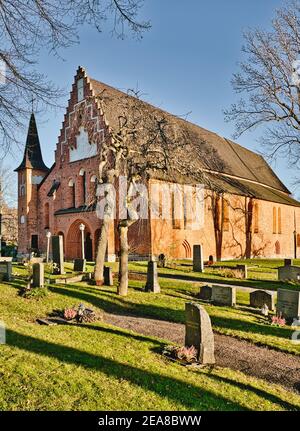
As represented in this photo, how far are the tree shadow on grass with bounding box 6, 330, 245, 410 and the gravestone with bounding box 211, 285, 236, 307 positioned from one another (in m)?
6.48

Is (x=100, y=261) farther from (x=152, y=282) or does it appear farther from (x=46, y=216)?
(x=46, y=216)

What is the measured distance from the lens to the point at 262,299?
11875 mm

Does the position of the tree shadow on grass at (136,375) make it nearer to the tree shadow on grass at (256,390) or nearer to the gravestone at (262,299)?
the tree shadow on grass at (256,390)

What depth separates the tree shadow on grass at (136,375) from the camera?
5.26 meters

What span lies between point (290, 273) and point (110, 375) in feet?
42.9

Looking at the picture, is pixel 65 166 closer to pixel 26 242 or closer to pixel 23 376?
pixel 26 242

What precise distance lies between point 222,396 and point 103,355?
7.66ft

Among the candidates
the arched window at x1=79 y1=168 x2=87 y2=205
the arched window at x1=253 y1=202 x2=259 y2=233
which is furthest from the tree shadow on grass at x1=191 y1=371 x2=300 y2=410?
the arched window at x1=253 y1=202 x2=259 y2=233

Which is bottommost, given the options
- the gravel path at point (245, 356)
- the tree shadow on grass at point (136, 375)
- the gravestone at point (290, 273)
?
the gravel path at point (245, 356)

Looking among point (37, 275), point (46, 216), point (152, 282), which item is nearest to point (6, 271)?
point (37, 275)

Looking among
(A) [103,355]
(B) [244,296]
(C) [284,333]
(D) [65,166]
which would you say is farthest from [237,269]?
(D) [65,166]

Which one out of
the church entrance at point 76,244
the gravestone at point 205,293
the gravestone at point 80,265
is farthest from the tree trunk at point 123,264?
the church entrance at point 76,244

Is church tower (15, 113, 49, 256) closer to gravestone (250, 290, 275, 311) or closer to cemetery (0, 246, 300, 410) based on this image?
cemetery (0, 246, 300, 410)

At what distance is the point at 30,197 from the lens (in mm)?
31453
